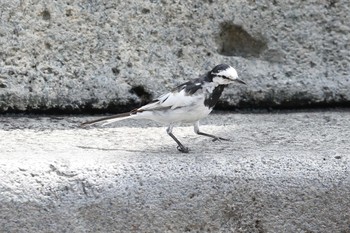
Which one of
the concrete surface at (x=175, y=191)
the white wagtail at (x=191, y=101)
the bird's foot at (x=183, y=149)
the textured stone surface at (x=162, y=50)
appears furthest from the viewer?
the textured stone surface at (x=162, y=50)

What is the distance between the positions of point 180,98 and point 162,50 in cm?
55

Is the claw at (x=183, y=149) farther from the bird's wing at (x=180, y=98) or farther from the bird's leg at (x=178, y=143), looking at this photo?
the bird's wing at (x=180, y=98)

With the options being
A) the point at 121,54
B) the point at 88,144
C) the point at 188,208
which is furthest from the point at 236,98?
the point at 188,208

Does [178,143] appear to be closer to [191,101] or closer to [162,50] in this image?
[191,101]

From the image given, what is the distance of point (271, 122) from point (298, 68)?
32cm

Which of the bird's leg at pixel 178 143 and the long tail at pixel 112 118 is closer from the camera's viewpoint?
the bird's leg at pixel 178 143

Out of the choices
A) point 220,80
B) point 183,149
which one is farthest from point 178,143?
point 220,80

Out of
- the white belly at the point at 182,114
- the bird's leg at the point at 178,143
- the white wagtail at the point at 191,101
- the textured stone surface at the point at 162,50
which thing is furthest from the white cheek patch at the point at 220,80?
the textured stone surface at the point at 162,50

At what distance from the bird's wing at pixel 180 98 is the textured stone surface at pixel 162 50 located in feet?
1.53

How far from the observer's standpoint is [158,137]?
3520 mm

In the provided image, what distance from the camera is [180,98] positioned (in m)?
3.31

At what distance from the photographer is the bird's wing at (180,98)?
330cm

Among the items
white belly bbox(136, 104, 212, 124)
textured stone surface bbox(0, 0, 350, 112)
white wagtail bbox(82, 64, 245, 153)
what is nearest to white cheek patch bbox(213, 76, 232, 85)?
white wagtail bbox(82, 64, 245, 153)

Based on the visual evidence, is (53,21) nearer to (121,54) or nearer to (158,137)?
(121,54)
